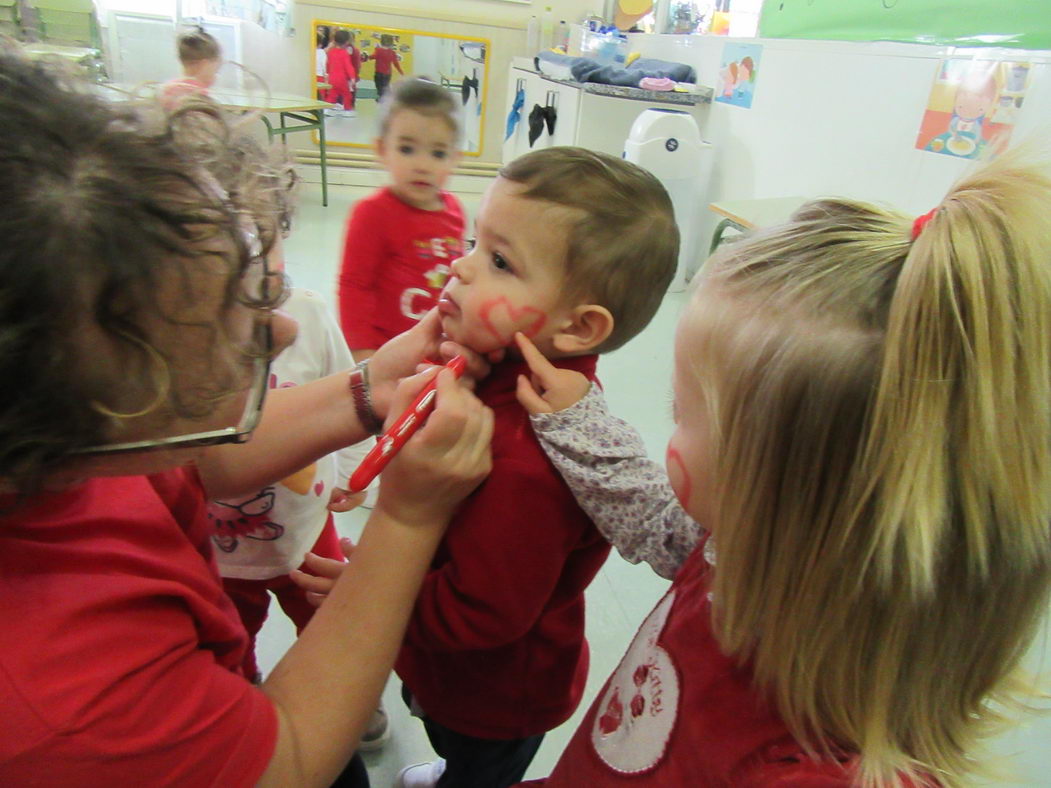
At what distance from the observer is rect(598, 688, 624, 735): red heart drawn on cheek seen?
59cm

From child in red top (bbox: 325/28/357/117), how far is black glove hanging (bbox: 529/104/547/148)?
1.45m

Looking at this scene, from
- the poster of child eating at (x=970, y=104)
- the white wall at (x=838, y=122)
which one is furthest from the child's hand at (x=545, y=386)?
the poster of child eating at (x=970, y=104)

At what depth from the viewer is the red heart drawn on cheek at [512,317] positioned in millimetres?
687

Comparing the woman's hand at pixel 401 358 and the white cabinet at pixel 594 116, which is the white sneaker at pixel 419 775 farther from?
the white cabinet at pixel 594 116

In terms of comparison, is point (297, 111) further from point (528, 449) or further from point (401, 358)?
point (528, 449)

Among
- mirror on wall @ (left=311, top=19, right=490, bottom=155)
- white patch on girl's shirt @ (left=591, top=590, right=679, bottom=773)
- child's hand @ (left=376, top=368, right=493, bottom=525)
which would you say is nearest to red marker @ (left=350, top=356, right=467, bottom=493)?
child's hand @ (left=376, top=368, right=493, bottom=525)

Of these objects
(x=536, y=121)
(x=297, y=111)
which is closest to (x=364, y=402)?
(x=536, y=121)

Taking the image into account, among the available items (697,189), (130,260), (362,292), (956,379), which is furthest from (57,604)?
(697,189)

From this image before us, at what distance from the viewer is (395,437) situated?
0.59m

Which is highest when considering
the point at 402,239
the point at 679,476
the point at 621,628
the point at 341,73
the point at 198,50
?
the point at 198,50

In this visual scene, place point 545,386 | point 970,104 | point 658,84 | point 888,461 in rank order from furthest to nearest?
point 658,84 < point 970,104 < point 545,386 < point 888,461

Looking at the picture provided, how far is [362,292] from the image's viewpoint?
1.58m

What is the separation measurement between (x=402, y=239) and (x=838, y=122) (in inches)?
63.5

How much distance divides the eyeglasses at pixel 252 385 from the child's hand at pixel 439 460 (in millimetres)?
119
